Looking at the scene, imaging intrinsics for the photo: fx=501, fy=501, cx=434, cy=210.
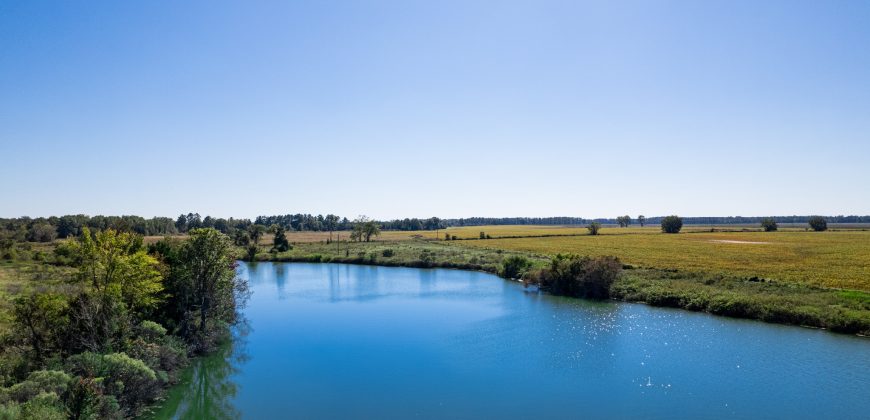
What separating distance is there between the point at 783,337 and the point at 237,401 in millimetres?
31909

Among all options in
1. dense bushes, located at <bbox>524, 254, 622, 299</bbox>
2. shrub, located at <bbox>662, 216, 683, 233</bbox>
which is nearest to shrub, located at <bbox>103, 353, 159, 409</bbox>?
dense bushes, located at <bbox>524, 254, 622, 299</bbox>

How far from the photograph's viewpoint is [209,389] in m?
24.3


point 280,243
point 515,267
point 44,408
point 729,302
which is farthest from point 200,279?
point 280,243

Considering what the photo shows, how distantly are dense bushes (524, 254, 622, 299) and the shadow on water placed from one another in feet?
99.2

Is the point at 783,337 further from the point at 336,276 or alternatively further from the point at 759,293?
A: the point at 336,276

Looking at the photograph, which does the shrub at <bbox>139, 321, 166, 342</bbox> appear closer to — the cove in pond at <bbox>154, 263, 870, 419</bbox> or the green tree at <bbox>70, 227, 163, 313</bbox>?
the green tree at <bbox>70, 227, 163, 313</bbox>

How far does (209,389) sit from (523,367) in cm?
1571

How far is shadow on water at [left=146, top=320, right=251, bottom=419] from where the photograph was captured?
2130 cm

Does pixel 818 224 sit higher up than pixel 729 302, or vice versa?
pixel 818 224

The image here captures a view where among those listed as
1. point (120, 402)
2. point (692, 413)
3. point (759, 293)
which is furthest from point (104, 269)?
point (759, 293)

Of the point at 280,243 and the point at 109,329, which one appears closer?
the point at 109,329

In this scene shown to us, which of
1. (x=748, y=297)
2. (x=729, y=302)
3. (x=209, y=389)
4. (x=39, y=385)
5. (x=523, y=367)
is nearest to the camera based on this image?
(x=39, y=385)

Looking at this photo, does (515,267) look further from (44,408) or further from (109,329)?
(44,408)

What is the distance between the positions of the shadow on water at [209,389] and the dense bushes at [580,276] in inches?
1191
